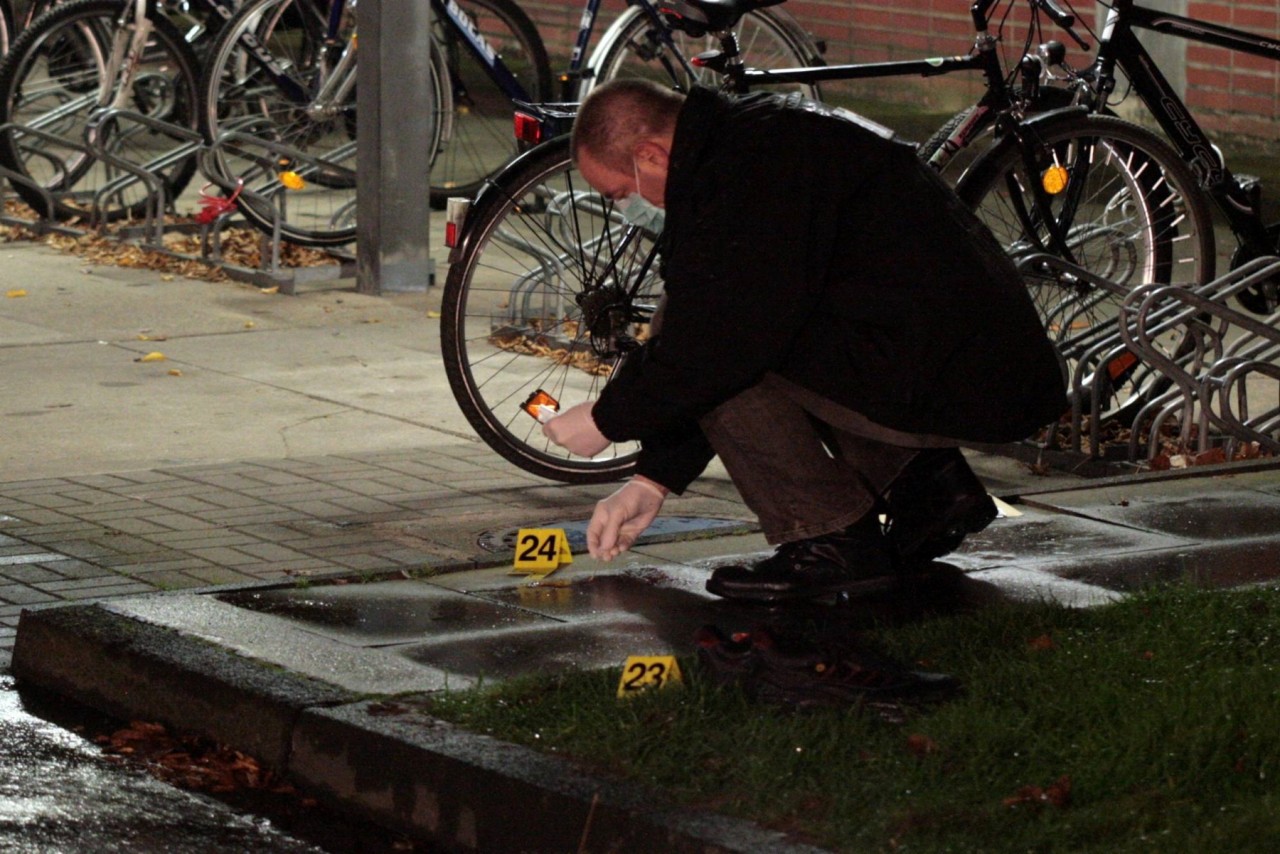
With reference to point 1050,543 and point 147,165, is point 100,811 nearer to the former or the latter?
point 1050,543

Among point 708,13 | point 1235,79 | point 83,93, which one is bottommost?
point 83,93

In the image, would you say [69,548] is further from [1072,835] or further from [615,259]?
[1072,835]

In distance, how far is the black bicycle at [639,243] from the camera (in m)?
6.76

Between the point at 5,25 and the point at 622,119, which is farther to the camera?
the point at 5,25

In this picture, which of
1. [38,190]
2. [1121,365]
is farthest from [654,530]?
[38,190]

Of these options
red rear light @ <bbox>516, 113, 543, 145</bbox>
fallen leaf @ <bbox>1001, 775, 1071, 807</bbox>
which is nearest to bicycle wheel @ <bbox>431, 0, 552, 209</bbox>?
red rear light @ <bbox>516, 113, 543, 145</bbox>

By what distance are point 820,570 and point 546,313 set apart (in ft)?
7.42

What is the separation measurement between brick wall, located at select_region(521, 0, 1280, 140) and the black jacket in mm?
8656

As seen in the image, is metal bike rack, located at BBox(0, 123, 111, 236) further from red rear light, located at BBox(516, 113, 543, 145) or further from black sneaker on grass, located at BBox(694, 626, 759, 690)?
black sneaker on grass, located at BBox(694, 626, 759, 690)

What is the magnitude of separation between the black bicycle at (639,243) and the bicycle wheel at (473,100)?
138 inches

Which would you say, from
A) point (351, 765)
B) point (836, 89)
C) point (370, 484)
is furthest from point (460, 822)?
point (836, 89)

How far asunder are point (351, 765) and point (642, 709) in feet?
1.83

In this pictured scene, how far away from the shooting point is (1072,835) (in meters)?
3.76

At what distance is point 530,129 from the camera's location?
698 centimetres
